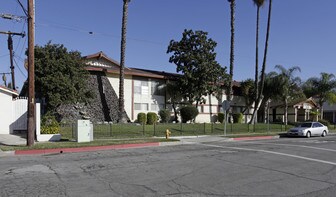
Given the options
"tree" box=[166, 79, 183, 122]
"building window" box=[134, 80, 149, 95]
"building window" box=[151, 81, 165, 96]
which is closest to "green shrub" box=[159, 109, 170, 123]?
"tree" box=[166, 79, 183, 122]

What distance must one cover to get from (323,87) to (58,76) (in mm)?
38573

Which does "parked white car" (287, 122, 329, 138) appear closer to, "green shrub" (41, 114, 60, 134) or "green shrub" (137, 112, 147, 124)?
"green shrub" (137, 112, 147, 124)

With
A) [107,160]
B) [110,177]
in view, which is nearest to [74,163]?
[107,160]

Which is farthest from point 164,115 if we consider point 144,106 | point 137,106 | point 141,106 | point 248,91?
point 248,91

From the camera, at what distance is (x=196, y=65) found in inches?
1516

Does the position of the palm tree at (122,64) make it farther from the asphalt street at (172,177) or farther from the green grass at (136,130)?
the asphalt street at (172,177)

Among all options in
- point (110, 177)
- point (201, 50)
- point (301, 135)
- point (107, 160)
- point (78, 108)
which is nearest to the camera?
point (110, 177)

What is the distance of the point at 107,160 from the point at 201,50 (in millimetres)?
27741

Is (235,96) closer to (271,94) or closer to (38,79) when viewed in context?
(271,94)

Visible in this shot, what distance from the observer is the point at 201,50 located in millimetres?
39219

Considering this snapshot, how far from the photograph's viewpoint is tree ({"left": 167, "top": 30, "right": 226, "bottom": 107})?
125ft

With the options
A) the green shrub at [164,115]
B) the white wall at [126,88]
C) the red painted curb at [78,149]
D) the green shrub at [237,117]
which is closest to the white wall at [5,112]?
the red painted curb at [78,149]

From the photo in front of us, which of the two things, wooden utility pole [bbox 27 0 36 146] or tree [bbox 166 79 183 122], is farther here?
tree [bbox 166 79 183 122]

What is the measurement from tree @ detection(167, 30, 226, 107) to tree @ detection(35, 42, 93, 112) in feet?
42.5
